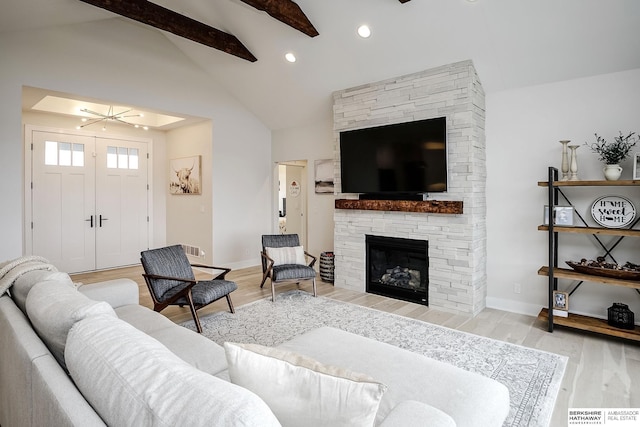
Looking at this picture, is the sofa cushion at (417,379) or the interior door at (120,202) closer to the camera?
the sofa cushion at (417,379)

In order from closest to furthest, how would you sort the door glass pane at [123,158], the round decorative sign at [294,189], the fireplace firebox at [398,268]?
the fireplace firebox at [398,268] < the door glass pane at [123,158] < the round decorative sign at [294,189]

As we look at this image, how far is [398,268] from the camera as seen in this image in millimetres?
4836

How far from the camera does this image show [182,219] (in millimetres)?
6855

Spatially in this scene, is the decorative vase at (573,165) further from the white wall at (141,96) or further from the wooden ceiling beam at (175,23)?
the white wall at (141,96)

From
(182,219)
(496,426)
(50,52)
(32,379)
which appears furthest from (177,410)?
(182,219)

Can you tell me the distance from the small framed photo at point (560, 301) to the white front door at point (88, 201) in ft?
22.1

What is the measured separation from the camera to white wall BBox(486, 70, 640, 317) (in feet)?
11.5

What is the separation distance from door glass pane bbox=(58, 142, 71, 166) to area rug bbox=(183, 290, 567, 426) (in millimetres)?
4176

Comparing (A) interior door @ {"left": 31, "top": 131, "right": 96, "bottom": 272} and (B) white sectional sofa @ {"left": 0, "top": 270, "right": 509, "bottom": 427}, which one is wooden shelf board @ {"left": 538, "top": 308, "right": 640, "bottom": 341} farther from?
(A) interior door @ {"left": 31, "top": 131, "right": 96, "bottom": 272}

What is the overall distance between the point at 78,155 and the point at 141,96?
1.99 meters

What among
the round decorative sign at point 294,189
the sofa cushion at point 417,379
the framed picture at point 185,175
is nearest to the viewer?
the sofa cushion at point 417,379

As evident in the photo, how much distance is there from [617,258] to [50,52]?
6695 mm

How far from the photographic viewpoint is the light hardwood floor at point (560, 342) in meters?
2.41

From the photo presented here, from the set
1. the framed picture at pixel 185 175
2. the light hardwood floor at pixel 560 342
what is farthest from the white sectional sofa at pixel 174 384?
the framed picture at pixel 185 175
